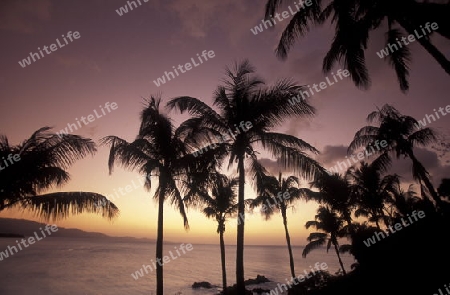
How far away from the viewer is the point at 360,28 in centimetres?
846

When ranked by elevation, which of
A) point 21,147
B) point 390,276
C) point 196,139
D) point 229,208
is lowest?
point 390,276

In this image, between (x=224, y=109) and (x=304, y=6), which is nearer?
(x=304, y=6)

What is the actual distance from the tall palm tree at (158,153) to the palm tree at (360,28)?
248 inches

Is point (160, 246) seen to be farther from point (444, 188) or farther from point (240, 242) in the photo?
point (444, 188)

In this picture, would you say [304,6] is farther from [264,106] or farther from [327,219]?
[327,219]

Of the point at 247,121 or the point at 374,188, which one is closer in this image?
the point at 247,121

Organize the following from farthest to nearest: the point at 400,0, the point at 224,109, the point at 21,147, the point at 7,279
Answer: the point at 7,279 → the point at 224,109 → the point at 21,147 → the point at 400,0

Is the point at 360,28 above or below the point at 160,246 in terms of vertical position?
above

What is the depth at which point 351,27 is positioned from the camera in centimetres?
826

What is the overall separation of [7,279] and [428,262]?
50.9 metres

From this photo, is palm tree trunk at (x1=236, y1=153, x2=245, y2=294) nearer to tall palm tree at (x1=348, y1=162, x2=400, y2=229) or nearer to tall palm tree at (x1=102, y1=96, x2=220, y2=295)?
tall palm tree at (x1=102, y1=96, x2=220, y2=295)

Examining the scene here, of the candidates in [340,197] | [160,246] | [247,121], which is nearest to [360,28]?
[247,121]

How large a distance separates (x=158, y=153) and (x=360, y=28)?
9.78 meters

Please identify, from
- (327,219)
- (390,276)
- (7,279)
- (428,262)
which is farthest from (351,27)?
(7,279)
